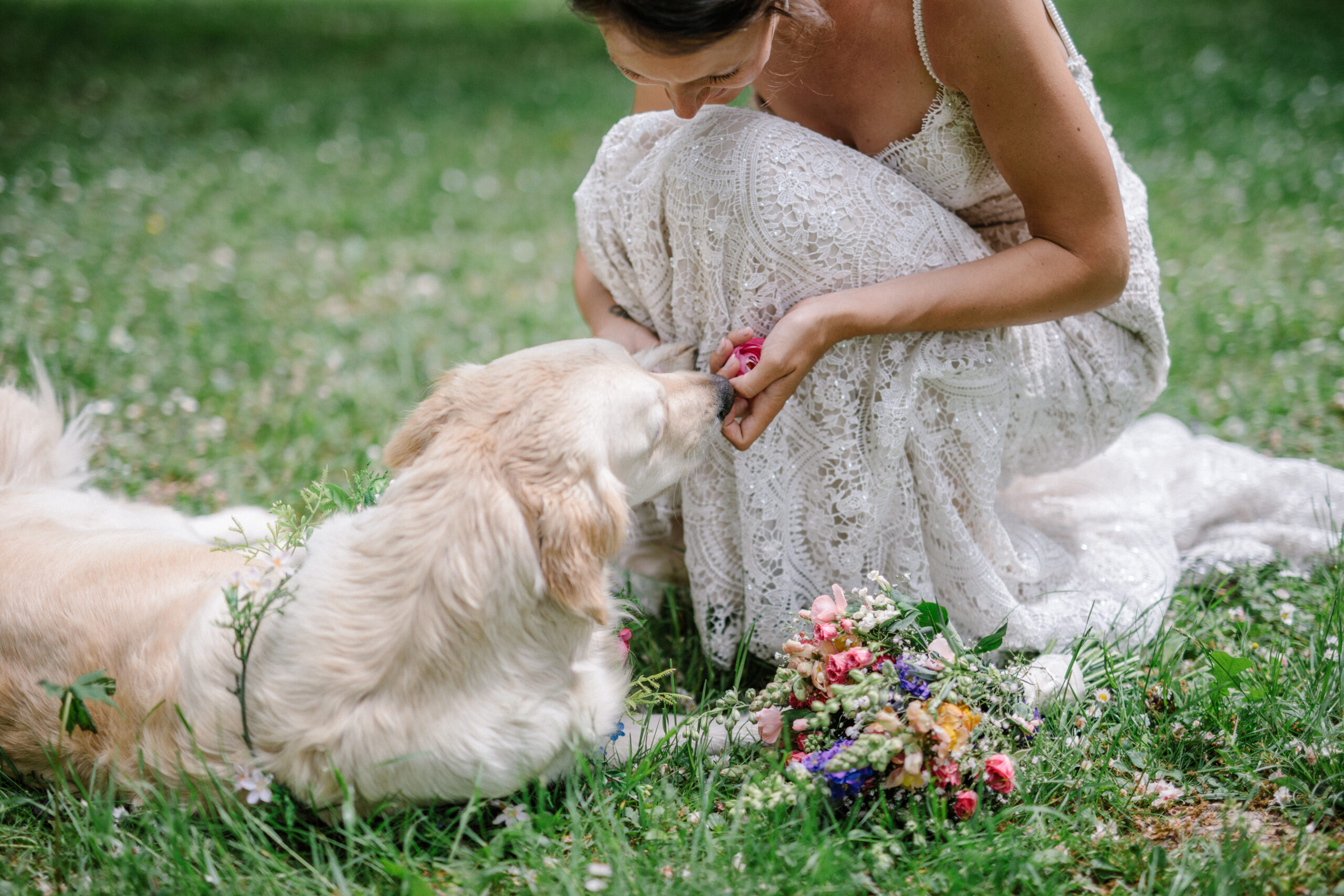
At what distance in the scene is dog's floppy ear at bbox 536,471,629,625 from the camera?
5.92 feet

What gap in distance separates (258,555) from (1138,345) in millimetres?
2593

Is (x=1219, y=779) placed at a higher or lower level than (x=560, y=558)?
lower

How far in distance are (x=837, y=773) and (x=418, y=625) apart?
0.90 metres

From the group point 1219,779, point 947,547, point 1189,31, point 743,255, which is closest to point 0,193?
point 743,255

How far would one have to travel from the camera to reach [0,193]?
632 centimetres

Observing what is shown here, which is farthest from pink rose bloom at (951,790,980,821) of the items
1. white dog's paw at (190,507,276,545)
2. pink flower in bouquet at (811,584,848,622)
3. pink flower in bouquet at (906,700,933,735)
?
white dog's paw at (190,507,276,545)

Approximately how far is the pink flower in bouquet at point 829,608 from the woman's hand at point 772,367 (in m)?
0.44

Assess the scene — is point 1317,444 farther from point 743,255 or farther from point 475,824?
point 475,824

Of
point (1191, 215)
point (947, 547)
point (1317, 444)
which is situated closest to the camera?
point (947, 547)

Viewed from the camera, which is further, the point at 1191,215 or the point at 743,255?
the point at 1191,215

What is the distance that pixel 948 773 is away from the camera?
1915 mm

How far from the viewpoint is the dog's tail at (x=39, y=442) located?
8.61 feet

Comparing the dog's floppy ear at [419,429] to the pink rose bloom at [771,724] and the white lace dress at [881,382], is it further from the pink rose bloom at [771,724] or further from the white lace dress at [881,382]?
the pink rose bloom at [771,724]

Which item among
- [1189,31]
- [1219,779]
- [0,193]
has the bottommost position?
[1219,779]
